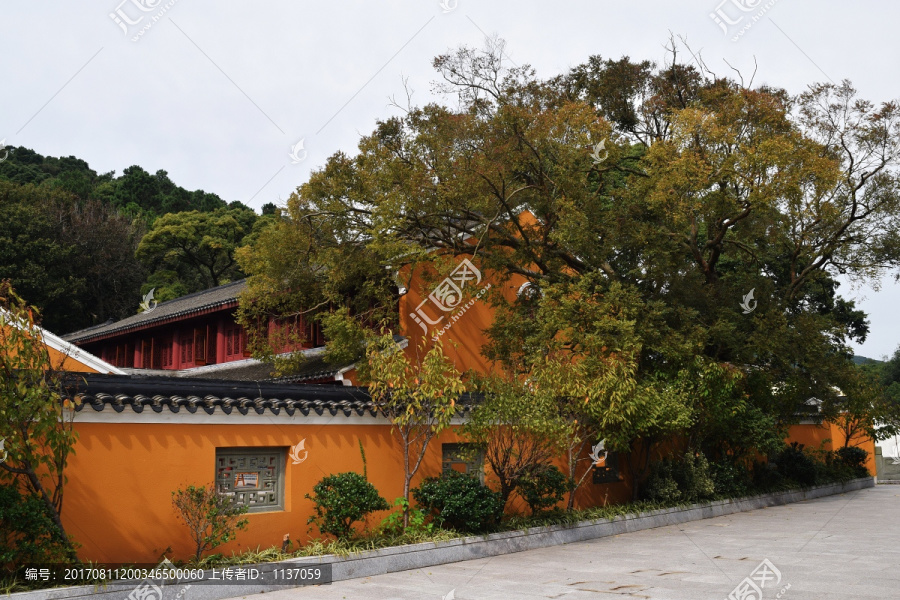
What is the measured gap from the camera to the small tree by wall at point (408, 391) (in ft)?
32.2

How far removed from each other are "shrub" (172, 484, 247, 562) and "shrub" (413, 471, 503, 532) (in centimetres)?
272

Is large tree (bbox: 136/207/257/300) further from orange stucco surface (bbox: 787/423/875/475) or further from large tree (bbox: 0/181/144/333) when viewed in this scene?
orange stucco surface (bbox: 787/423/875/475)

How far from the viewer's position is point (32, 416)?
6707 millimetres

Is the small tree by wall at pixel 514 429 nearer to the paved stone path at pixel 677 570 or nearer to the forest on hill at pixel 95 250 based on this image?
the paved stone path at pixel 677 570

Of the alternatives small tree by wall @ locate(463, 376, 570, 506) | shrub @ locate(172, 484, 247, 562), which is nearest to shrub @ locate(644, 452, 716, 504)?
small tree by wall @ locate(463, 376, 570, 506)

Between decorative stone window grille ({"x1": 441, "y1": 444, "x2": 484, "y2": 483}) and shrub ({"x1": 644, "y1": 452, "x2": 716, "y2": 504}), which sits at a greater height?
decorative stone window grille ({"x1": 441, "y1": 444, "x2": 484, "y2": 483})

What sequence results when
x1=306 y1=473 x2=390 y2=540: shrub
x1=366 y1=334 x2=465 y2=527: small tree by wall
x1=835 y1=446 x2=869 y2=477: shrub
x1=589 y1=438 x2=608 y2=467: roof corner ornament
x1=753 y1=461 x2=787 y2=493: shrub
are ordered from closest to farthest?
x1=306 y1=473 x2=390 y2=540: shrub, x1=366 y1=334 x2=465 y2=527: small tree by wall, x1=589 y1=438 x2=608 y2=467: roof corner ornament, x1=753 y1=461 x2=787 y2=493: shrub, x1=835 y1=446 x2=869 y2=477: shrub

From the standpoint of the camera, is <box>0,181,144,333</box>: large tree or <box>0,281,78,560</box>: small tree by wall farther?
<box>0,181,144,333</box>: large tree

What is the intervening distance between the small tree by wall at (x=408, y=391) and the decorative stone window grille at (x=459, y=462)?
36.4 inches

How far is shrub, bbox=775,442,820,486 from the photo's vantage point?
1898cm

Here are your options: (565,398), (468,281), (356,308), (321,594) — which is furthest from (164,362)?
(321,594)

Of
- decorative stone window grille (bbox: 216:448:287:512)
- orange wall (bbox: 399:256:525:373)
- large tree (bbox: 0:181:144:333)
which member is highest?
large tree (bbox: 0:181:144:333)

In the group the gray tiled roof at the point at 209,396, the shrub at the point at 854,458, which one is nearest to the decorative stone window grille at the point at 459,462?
the gray tiled roof at the point at 209,396

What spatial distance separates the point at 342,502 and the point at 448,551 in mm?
1529
